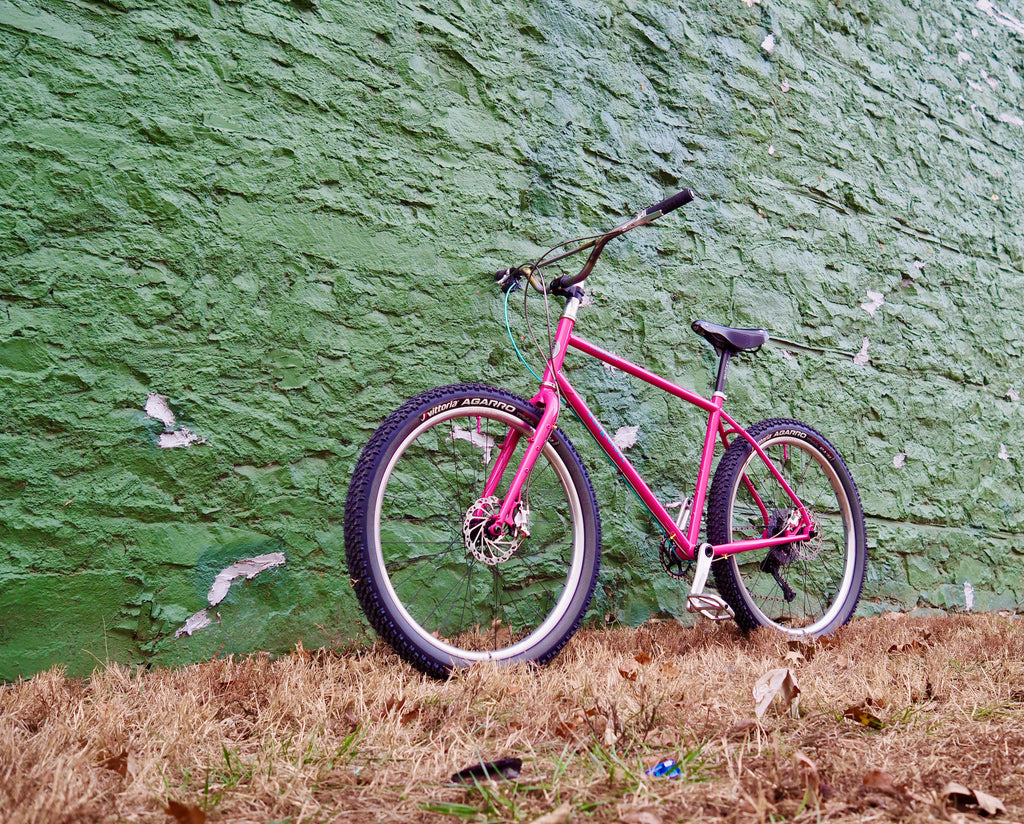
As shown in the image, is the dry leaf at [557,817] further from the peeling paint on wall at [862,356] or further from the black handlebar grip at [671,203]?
the peeling paint on wall at [862,356]

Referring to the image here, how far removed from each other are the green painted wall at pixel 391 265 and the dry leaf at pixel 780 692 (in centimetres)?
119

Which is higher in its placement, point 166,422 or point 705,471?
point 705,471

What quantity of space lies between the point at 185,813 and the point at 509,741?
643 mm

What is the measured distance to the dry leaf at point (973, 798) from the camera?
128cm

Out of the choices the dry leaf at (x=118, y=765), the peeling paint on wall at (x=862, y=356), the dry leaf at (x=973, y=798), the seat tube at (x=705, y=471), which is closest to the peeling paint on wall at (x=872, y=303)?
the peeling paint on wall at (x=862, y=356)

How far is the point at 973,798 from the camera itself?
1327 millimetres

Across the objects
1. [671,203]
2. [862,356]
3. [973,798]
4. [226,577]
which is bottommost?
[226,577]

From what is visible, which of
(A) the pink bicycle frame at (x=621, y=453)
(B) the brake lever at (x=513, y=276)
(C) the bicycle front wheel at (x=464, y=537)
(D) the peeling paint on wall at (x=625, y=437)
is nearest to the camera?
(C) the bicycle front wheel at (x=464, y=537)

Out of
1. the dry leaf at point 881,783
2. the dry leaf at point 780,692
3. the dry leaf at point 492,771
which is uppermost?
the dry leaf at point 881,783

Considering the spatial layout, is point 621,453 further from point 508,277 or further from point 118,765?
point 118,765

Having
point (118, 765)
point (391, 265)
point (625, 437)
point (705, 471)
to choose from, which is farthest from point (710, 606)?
point (118, 765)

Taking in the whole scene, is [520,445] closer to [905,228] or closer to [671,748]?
[671,748]

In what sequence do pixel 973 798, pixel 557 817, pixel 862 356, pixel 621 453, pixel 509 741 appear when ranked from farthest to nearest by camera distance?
pixel 862 356
pixel 621 453
pixel 509 741
pixel 973 798
pixel 557 817

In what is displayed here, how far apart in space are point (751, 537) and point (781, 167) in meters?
1.90
